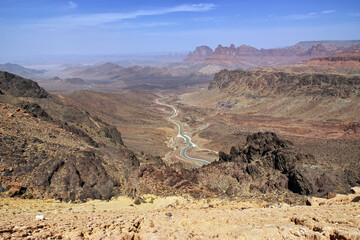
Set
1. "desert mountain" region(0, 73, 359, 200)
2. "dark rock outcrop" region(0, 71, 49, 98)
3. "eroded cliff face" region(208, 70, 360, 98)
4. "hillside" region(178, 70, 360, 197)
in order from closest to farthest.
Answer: "desert mountain" region(0, 73, 359, 200) < "hillside" region(178, 70, 360, 197) < "dark rock outcrop" region(0, 71, 49, 98) < "eroded cliff face" region(208, 70, 360, 98)

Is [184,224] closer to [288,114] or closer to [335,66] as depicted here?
[288,114]

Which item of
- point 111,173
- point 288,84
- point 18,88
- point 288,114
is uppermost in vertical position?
point 18,88

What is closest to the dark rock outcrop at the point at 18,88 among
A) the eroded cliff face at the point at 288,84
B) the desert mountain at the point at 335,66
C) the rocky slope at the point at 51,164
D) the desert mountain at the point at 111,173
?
the rocky slope at the point at 51,164

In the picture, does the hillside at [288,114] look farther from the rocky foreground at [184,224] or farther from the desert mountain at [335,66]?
the desert mountain at [335,66]

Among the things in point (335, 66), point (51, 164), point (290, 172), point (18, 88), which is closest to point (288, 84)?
point (335, 66)

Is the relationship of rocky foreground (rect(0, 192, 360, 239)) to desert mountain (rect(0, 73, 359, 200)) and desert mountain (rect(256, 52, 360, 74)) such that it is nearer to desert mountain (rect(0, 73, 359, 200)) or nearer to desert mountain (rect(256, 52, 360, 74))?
desert mountain (rect(0, 73, 359, 200))

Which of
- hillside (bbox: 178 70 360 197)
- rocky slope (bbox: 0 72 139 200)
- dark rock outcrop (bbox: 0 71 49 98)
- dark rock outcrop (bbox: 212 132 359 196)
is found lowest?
hillside (bbox: 178 70 360 197)

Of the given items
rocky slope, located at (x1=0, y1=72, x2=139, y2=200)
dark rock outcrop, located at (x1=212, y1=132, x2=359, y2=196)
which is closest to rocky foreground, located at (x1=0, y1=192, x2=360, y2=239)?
rocky slope, located at (x1=0, y1=72, x2=139, y2=200)

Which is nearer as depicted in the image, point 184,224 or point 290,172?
point 184,224
